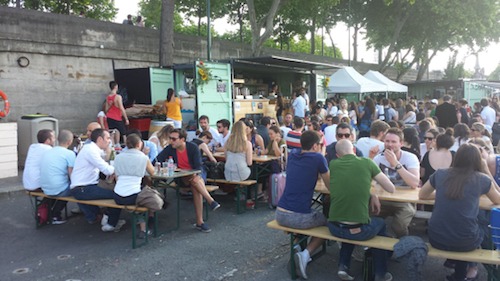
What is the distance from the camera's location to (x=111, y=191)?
5559 mm

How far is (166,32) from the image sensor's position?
12.4 meters

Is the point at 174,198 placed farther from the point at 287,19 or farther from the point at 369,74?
the point at 287,19

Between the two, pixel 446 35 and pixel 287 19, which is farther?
pixel 287 19

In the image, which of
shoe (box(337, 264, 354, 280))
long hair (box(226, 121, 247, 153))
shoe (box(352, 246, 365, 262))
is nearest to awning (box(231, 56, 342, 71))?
long hair (box(226, 121, 247, 153))

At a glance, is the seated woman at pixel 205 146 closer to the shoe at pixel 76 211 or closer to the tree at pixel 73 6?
the shoe at pixel 76 211

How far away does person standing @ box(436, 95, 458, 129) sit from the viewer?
392 inches

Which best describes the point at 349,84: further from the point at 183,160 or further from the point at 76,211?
the point at 76,211

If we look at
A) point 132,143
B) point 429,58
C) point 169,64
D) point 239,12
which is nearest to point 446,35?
point 429,58

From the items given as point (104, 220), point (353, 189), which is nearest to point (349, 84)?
point (104, 220)

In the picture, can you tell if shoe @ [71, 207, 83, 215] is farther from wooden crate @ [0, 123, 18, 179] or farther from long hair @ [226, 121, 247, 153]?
wooden crate @ [0, 123, 18, 179]

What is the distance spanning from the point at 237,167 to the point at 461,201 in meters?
3.72

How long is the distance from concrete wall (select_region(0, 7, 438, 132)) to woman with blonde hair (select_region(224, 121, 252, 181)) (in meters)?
6.56

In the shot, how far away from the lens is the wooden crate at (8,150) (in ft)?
27.9

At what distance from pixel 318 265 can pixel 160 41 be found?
9826mm
